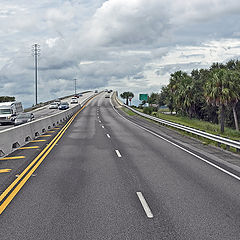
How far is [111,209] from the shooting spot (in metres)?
6.95

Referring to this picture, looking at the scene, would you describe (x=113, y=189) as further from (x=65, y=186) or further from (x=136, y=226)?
(x=136, y=226)

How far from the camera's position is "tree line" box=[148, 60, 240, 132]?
39.5 m

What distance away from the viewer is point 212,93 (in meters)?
40.2

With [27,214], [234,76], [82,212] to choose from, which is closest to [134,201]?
[82,212]

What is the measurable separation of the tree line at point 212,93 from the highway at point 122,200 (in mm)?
27821

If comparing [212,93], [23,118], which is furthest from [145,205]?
[212,93]

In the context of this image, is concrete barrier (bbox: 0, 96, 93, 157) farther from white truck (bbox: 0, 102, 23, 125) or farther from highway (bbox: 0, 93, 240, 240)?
white truck (bbox: 0, 102, 23, 125)

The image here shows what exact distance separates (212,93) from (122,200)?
34.9 metres

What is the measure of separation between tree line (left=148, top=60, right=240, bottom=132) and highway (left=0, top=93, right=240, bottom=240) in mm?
27821

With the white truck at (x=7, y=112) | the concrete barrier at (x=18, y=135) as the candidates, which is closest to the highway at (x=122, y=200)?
the concrete barrier at (x=18, y=135)

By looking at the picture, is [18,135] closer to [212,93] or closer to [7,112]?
[7,112]

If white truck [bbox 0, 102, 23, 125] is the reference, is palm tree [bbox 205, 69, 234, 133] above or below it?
above

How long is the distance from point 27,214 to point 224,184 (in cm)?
571

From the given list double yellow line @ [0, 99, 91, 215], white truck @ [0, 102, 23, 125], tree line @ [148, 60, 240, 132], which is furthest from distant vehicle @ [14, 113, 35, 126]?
tree line @ [148, 60, 240, 132]
